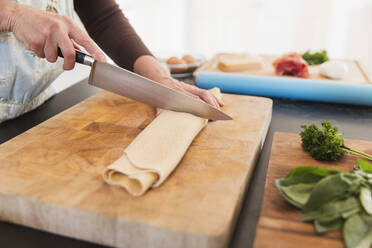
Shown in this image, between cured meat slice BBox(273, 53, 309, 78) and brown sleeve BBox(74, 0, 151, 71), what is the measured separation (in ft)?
2.33

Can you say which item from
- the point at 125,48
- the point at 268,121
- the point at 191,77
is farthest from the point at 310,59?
the point at 125,48

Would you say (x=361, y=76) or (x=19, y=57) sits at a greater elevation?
(x=19, y=57)

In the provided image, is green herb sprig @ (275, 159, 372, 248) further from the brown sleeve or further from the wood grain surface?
the wood grain surface

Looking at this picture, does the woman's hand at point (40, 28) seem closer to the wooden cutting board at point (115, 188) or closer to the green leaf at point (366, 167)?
the wooden cutting board at point (115, 188)

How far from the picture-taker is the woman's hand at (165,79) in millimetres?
1368

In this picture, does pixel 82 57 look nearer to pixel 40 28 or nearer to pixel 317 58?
pixel 40 28

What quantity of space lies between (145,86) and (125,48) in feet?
1.45

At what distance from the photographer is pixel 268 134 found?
1.38 metres

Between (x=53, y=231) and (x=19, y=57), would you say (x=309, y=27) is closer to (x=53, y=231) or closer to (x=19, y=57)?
(x=19, y=57)

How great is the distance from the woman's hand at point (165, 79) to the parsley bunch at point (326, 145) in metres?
0.40

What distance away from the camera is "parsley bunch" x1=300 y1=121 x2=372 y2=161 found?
3.43ft

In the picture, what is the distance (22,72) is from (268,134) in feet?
3.03

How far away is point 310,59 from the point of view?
6.89 ft

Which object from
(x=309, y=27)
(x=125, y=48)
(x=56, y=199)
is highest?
(x=125, y=48)
